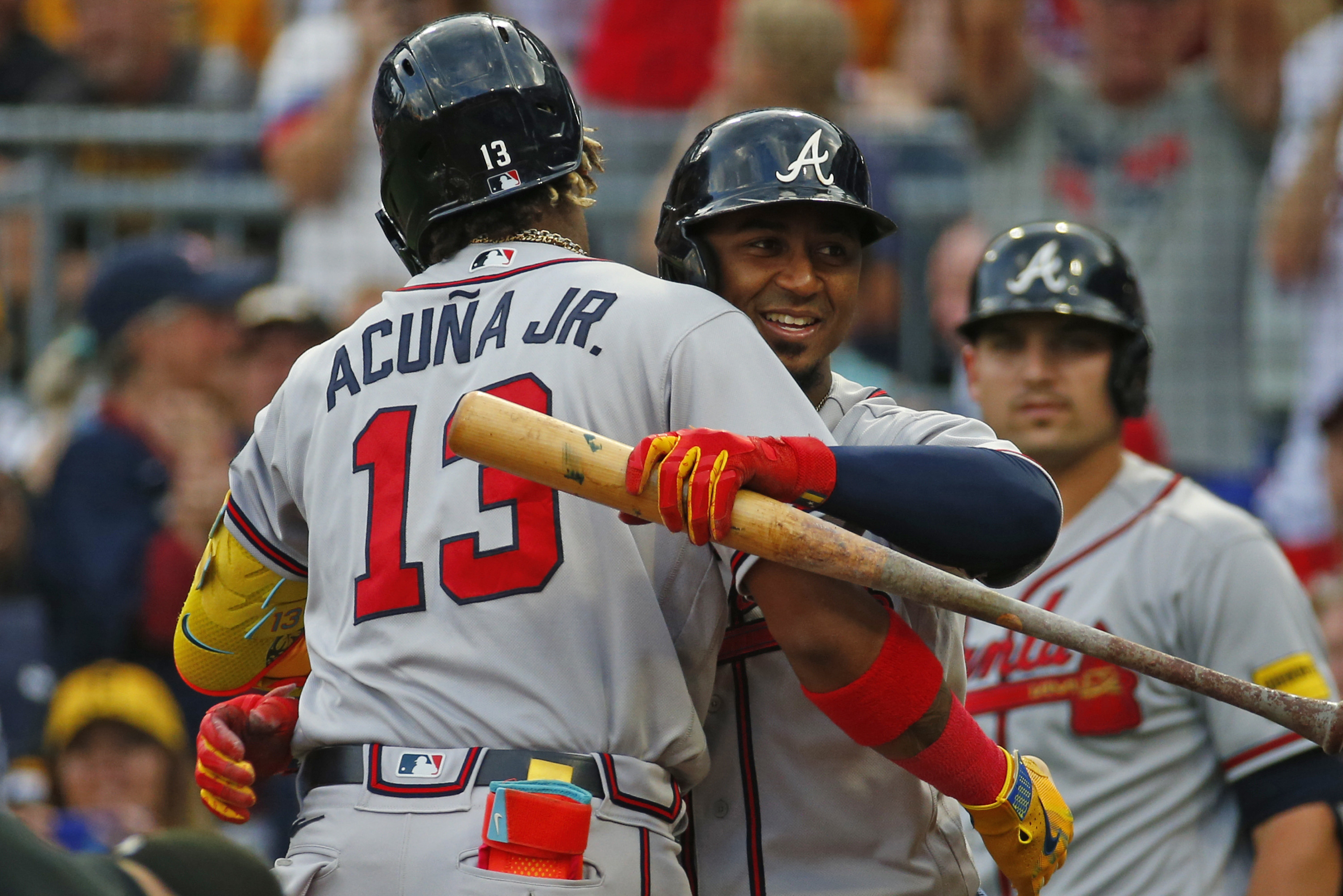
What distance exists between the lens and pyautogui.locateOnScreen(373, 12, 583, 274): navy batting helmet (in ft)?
11.1

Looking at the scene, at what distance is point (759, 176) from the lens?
11.8 feet

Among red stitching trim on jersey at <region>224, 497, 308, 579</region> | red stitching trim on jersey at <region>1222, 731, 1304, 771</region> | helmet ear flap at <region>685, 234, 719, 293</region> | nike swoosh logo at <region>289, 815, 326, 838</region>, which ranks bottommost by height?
red stitching trim on jersey at <region>1222, 731, 1304, 771</region>

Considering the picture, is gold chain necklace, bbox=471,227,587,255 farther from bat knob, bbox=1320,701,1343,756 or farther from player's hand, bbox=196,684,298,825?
bat knob, bbox=1320,701,1343,756

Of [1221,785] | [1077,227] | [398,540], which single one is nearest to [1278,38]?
[1077,227]

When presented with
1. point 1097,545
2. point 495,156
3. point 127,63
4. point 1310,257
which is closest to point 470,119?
point 495,156

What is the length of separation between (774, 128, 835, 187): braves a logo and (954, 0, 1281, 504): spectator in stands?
420cm

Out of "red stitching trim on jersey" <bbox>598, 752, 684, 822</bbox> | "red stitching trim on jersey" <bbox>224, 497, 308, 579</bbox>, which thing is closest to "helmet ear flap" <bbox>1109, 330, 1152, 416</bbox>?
"red stitching trim on jersey" <bbox>598, 752, 684, 822</bbox>

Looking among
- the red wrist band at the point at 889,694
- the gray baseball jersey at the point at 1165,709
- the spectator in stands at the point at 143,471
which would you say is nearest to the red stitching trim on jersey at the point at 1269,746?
the gray baseball jersey at the point at 1165,709

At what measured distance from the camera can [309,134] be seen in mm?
7996

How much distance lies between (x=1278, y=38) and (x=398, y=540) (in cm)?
560

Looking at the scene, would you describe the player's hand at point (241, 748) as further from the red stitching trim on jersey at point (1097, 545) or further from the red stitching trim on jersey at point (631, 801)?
the red stitching trim on jersey at point (1097, 545)

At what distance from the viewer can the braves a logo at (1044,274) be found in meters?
5.16

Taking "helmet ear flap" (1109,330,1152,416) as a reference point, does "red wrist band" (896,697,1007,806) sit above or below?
below

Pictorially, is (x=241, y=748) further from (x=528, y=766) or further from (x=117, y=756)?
(x=117, y=756)
